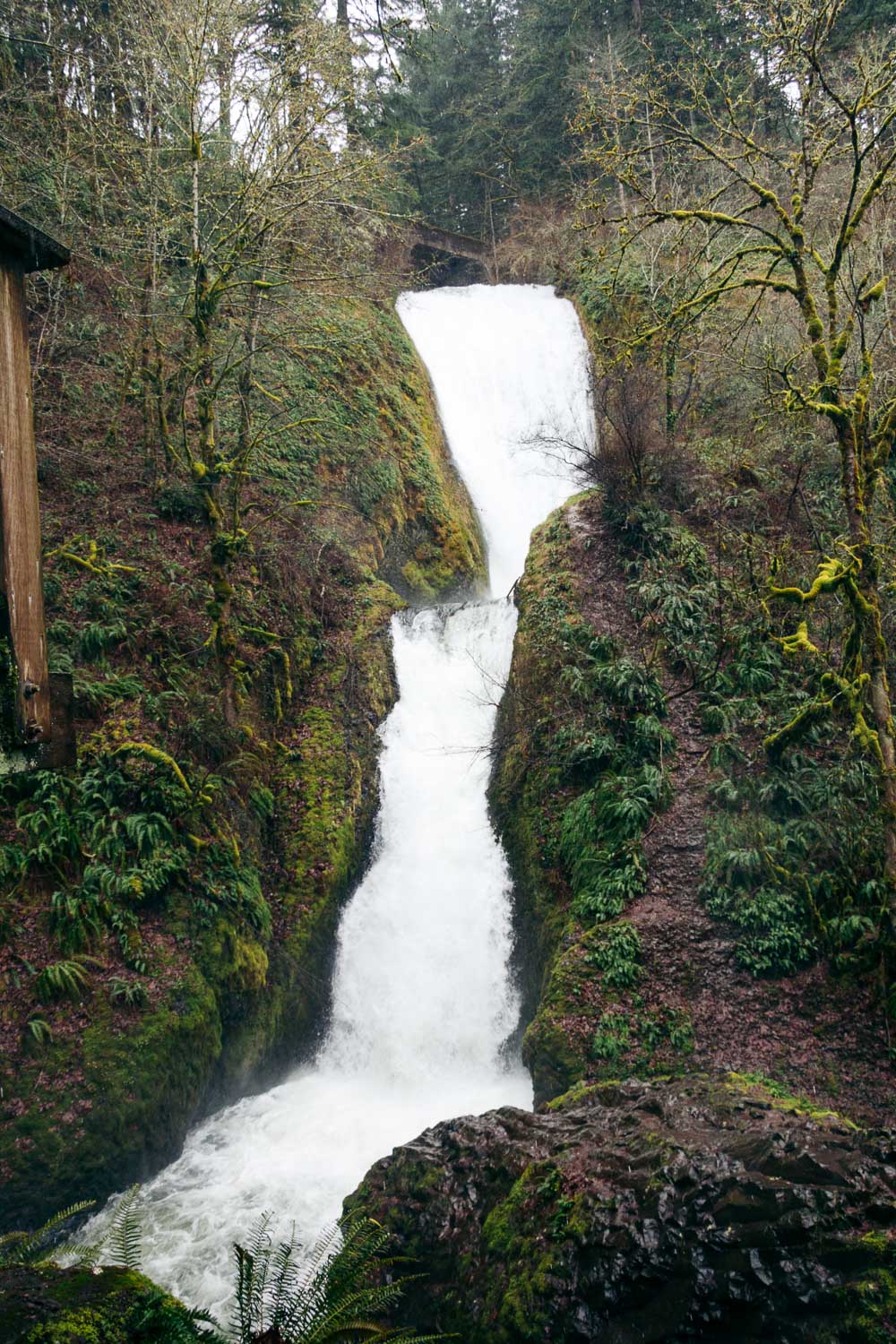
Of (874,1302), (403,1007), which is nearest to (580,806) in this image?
(403,1007)

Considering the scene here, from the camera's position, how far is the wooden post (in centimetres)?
369

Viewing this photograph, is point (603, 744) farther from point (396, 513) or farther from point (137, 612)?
point (396, 513)

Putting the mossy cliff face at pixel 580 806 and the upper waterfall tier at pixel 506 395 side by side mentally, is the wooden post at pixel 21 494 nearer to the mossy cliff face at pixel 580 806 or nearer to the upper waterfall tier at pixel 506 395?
the mossy cliff face at pixel 580 806

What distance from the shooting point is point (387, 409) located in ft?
59.7

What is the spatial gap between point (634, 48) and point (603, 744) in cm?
2394

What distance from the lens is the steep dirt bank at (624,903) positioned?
7141mm

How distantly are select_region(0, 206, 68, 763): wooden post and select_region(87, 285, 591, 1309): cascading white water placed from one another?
16.4 ft

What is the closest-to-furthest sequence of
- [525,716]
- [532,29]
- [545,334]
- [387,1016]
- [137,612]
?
[387,1016] → [137,612] → [525,716] → [545,334] → [532,29]

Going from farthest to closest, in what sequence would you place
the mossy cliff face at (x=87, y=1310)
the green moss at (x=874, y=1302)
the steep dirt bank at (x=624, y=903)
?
the steep dirt bank at (x=624, y=903) → the green moss at (x=874, y=1302) → the mossy cliff face at (x=87, y=1310)

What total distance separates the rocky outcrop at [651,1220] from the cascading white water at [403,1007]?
1.72 m

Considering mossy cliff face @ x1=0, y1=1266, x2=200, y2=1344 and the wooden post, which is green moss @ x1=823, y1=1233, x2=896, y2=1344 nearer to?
mossy cliff face @ x1=0, y1=1266, x2=200, y2=1344

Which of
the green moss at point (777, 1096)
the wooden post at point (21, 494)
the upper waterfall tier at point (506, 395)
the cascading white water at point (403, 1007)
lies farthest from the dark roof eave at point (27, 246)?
the upper waterfall tier at point (506, 395)

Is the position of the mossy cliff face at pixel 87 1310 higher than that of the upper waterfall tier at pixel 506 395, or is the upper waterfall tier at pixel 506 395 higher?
the upper waterfall tier at pixel 506 395

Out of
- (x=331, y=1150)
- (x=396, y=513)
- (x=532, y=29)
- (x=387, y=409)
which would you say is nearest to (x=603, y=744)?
(x=331, y=1150)
